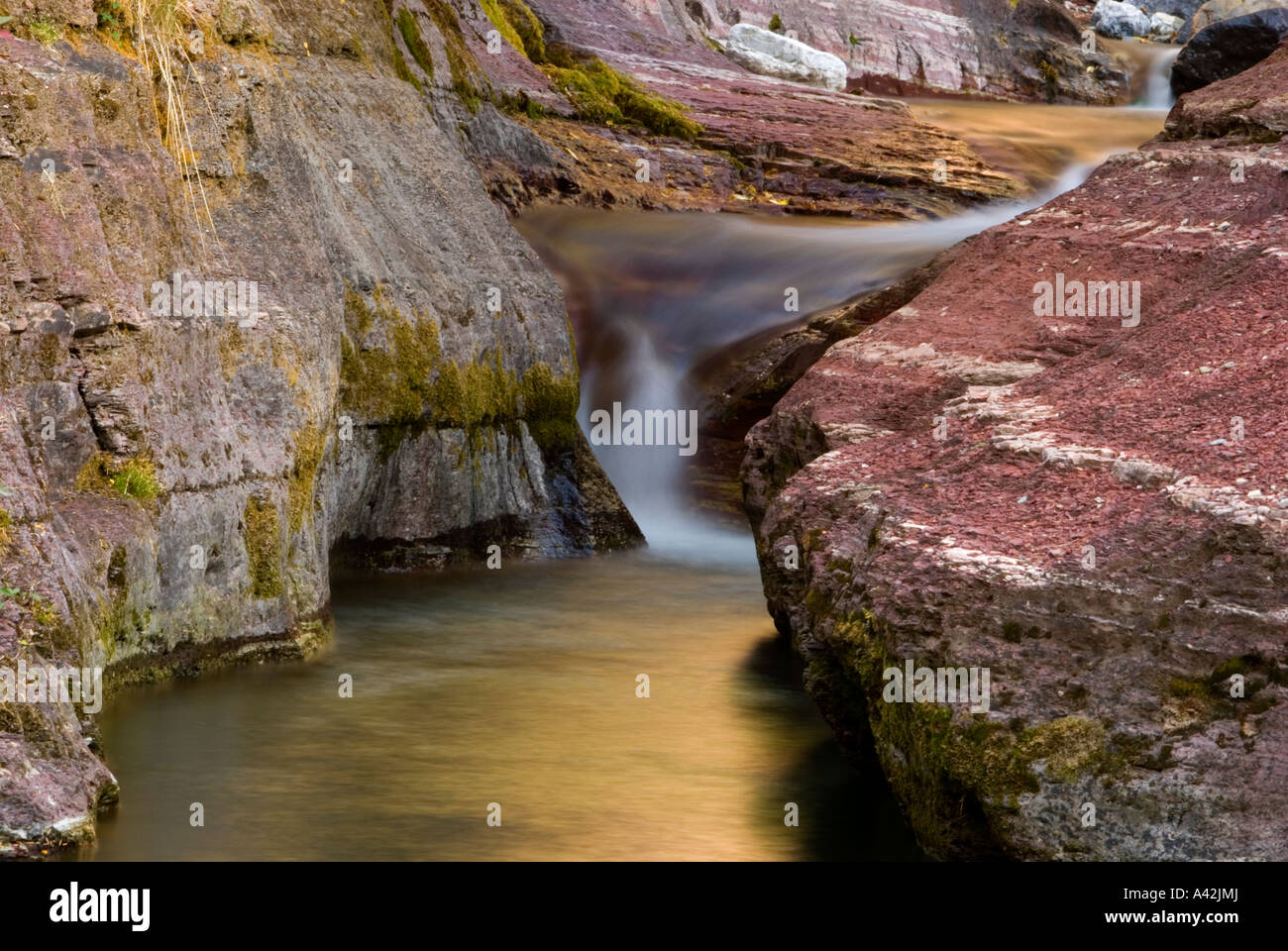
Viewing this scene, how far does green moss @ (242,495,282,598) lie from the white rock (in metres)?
18.5

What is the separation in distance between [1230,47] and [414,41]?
10749 mm

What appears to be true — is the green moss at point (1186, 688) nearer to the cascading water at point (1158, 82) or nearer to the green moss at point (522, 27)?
the green moss at point (522, 27)

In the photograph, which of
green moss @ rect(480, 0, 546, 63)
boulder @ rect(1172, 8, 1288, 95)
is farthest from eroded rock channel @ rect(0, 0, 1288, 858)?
boulder @ rect(1172, 8, 1288, 95)

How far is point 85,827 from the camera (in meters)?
7.04

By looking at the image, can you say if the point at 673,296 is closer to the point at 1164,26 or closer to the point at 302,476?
the point at 302,476

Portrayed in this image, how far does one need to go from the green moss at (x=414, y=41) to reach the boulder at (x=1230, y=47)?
1021 cm

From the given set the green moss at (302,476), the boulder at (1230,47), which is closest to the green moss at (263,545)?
the green moss at (302,476)

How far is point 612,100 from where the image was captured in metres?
22.1

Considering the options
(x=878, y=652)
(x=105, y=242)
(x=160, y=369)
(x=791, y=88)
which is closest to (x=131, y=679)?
(x=160, y=369)

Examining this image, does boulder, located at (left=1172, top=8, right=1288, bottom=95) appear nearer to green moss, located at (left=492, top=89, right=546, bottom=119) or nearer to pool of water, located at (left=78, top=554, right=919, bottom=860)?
green moss, located at (left=492, top=89, right=546, bottom=119)

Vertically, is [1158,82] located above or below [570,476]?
above

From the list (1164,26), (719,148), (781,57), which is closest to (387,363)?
(719,148)

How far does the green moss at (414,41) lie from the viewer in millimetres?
16516

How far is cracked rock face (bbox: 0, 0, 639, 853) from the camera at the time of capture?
346 inches
